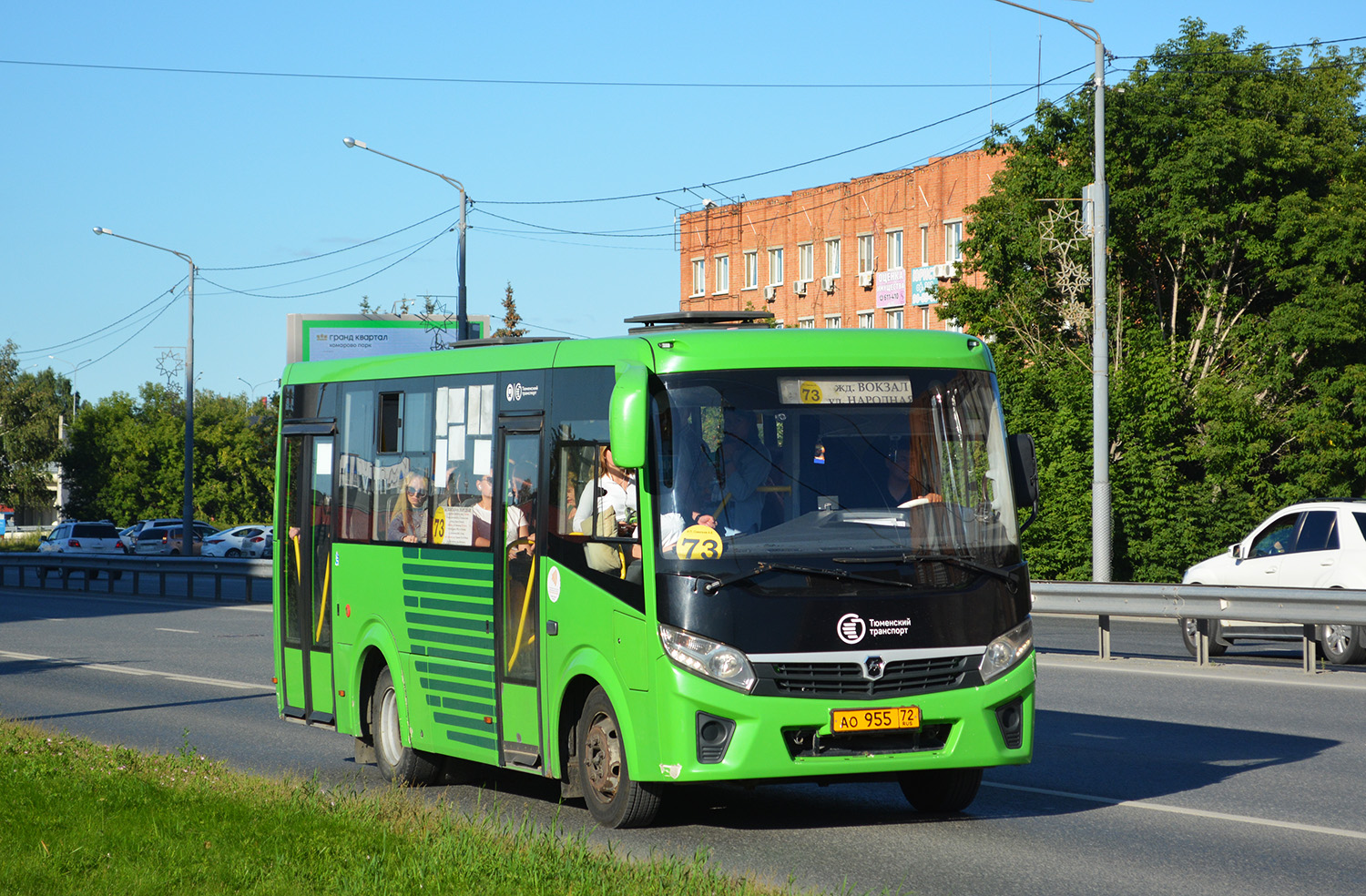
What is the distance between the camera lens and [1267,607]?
17062 mm

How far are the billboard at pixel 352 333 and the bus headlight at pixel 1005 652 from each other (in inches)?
1774

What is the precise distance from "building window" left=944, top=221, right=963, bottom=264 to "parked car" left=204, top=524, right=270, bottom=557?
29729mm

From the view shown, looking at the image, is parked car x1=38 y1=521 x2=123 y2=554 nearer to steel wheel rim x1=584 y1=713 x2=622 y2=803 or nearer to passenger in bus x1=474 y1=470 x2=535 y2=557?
passenger in bus x1=474 y1=470 x2=535 y2=557

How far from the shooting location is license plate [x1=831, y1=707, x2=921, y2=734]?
315 inches

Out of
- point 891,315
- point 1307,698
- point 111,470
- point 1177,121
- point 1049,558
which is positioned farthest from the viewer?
point 111,470

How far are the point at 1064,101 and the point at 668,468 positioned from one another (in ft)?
112

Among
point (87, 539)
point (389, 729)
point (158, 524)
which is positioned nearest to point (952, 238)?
point (87, 539)

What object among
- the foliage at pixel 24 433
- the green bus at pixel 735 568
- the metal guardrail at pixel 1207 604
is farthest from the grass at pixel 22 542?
the green bus at pixel 735 568

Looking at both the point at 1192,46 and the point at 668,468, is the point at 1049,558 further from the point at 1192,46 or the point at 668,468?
the point at 668,468

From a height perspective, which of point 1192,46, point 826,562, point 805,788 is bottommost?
point 805,788

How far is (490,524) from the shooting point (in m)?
9.61

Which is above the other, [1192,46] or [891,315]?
[1192,46]

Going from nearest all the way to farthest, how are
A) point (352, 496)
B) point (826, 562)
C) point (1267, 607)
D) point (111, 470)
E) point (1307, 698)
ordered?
point (826, 562)
point (352, 496)
point (1307, 698)
point (1267, 607)
point (111, 470)

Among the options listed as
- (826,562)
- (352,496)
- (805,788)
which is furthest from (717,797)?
(352,496)
